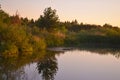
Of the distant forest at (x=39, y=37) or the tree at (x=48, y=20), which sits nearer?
the distant forest at (x=39, y=37)

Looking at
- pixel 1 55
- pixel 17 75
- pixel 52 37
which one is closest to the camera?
pixel 17 75

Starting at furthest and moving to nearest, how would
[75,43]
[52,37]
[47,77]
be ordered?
[75,43], [52,37], [47,77]

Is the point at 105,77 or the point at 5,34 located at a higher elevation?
the point at 5,34

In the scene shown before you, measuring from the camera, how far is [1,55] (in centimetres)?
2778

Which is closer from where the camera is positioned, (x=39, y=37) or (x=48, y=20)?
(x=39, y=37)

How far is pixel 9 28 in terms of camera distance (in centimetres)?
3123

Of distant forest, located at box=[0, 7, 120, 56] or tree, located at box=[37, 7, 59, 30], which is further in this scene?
tree, located at box=[37, 7, 59, 30]

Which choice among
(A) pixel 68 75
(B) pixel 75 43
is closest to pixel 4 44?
(A) pixel 68 75

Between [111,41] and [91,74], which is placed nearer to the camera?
[91,74]

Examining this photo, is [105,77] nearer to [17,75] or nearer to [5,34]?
[17,75]

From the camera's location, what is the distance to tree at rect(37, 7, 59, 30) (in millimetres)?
60000

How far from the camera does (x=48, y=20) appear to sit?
199 feet

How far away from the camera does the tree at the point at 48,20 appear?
6000 centimetres

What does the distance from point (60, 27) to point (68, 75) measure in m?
47.3
